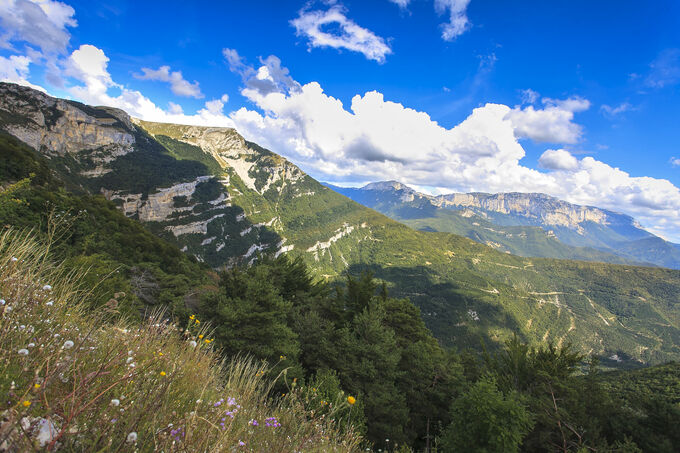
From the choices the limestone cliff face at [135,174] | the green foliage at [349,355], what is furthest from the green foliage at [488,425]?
the limestone cliff face at [135,174]

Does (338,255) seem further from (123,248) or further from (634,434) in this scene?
(634,434)

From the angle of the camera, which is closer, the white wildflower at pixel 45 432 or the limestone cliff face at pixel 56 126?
the white wildflower at pixel 45 432

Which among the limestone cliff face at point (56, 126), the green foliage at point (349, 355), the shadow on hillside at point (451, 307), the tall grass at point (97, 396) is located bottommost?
the shadow on hillside at point (451, 307)

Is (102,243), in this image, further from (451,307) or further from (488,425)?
(451,307)

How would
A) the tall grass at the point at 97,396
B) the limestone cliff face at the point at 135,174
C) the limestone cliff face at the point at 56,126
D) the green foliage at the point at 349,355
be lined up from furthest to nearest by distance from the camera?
the limestone cliff face at the point at 135,174 → the limestone cliff face at the point at 56,126 → the green foliage at the point at 349,355 → the tall grass at the point at 97,396

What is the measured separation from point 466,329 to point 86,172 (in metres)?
157

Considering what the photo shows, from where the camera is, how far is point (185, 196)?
423 ft

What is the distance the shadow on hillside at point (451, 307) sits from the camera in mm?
110250

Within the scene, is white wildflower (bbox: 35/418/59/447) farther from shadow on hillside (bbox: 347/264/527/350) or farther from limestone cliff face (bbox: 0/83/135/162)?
shadow on hillside (bbox: 347/264/527/350)

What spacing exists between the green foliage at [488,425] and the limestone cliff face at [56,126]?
109 meters

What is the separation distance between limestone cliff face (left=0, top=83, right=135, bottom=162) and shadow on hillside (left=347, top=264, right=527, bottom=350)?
392 ft

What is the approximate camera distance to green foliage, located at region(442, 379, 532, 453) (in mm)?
8586

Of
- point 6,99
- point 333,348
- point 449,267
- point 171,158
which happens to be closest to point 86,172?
point 6,99

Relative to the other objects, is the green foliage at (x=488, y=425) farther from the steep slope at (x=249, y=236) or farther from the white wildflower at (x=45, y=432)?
the steep slope at (x=249, y=236)
